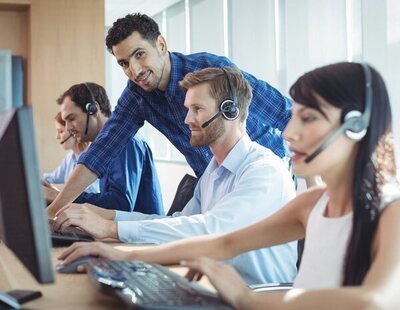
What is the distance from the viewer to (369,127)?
1.21 metres

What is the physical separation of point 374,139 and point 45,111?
406 centimetres

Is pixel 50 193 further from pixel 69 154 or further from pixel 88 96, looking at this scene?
pixel 69 154

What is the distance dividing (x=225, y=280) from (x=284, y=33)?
3.72 metres

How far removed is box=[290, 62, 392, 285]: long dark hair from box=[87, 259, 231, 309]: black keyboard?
0.27 meters

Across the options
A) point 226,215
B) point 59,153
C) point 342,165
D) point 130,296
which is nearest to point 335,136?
point 342,165

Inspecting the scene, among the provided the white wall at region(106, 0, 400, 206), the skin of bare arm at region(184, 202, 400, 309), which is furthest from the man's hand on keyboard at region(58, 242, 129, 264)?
the white wall at region(106, 0, 400, 206)

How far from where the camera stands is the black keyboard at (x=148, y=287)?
1.04 meters

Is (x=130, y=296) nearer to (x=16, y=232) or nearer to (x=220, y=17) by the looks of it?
(x=16, y=232)

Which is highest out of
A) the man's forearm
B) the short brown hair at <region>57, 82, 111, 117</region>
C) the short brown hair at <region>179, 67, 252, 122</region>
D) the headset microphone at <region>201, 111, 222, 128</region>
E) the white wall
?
the white wall

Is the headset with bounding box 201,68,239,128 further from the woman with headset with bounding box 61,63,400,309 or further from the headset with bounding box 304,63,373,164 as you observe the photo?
the headset with bounding box 304,63,373,164

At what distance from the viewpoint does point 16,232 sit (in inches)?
41.8

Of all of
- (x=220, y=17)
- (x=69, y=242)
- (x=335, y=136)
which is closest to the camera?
(x=335, y=136)

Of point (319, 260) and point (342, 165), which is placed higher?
point (342, 165)

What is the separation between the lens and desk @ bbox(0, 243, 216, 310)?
127 centimetres
